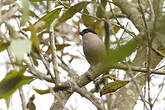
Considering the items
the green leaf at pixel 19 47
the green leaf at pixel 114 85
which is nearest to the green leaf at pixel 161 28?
the green leaf at pixel 19 47

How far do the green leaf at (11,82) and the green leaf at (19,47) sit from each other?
0.51 ft

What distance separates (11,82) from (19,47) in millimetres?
221

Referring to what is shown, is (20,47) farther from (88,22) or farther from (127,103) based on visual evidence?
(88,22)

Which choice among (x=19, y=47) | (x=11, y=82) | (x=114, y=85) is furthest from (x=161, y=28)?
(x=114, y=85)

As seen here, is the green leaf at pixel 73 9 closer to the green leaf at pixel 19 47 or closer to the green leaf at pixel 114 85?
the green leaf at pixel 114 85

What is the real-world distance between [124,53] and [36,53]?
0.27m

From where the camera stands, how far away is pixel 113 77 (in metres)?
1.57

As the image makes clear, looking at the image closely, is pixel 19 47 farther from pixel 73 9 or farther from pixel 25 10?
pixel 73 9

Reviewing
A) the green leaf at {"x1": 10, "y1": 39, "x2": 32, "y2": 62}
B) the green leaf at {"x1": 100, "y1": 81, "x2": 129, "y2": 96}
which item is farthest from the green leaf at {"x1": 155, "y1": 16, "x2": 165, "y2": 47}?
the green leaf at {"x1": 100, "y1": 81, "x2": 129, "y2": 96}

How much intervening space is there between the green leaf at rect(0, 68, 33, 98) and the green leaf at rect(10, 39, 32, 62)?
16 cm

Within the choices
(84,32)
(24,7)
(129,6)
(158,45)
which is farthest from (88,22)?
(24,7)

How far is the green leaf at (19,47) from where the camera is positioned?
702 millimetres

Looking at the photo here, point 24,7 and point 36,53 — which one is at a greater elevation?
point 24,7

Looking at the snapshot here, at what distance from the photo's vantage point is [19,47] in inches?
28.7
